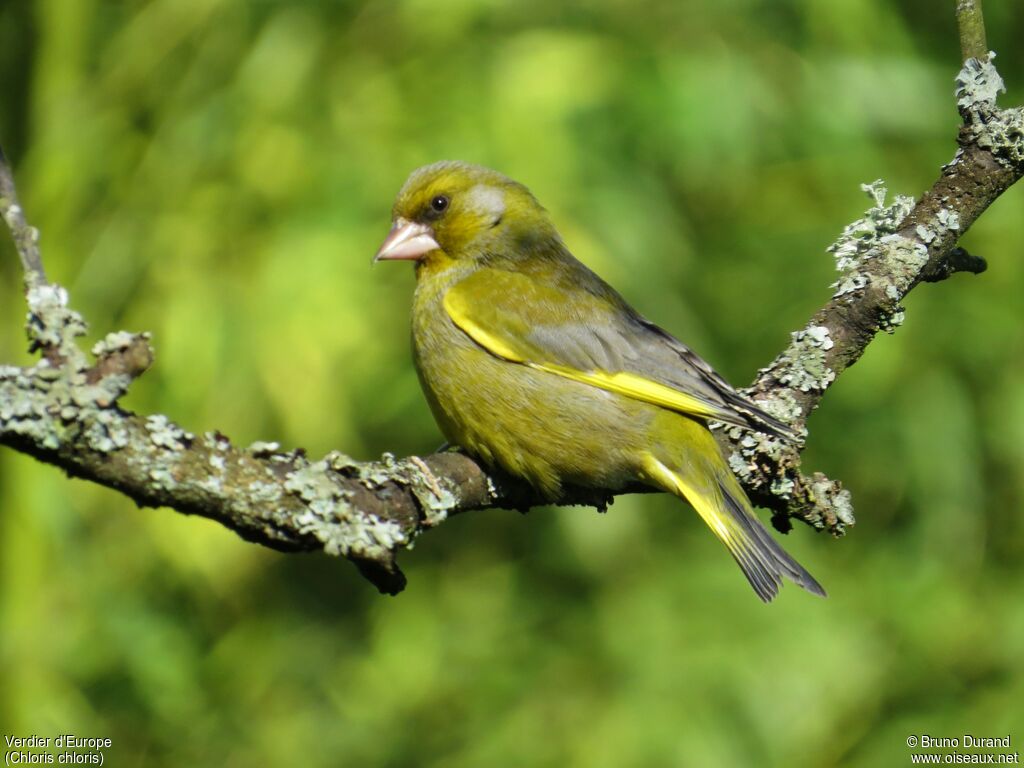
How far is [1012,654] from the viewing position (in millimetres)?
5520

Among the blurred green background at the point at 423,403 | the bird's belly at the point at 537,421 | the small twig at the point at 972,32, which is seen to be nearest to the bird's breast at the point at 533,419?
the bird's belly at the point at 537,421

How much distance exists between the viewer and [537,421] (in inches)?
136

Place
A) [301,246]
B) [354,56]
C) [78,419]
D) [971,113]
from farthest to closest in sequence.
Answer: [354,56]
[301,246]
[971,113]
[78,419]

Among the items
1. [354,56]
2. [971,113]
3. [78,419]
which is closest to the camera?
[78,419]

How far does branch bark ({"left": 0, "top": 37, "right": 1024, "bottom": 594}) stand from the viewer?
208cm

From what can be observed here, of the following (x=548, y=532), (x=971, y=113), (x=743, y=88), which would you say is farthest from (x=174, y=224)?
(x=971, y=113)

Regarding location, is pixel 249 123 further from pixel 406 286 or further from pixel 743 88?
pixel 743 88

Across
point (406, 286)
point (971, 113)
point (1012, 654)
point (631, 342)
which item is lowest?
point (1012, 654)

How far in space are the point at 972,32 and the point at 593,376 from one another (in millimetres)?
1396

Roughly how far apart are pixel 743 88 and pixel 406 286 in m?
1.70

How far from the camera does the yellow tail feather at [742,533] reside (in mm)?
3268

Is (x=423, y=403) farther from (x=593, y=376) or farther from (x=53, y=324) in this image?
(x=53, y=324)

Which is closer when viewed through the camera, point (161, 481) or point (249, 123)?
point (161, 481)

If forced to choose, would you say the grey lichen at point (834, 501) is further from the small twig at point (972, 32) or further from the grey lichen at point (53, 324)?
the grey lichen at point (53, 324)
